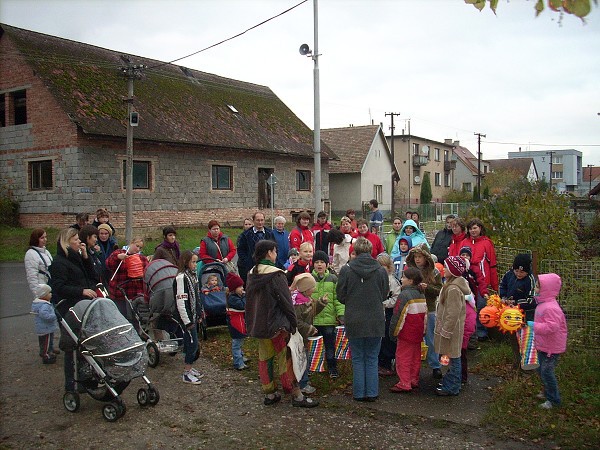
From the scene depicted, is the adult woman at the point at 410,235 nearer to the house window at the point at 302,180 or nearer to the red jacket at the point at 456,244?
the red jacket at the point at 456,244

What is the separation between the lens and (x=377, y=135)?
48312 mm

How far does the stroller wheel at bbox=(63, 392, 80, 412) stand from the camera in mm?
6039

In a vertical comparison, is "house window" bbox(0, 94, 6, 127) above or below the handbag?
above

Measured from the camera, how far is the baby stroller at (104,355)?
5906 mm

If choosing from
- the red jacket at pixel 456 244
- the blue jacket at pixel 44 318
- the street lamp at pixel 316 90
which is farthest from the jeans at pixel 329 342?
the street lamp at pixel 316 90

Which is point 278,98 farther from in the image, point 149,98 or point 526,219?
point 526,219

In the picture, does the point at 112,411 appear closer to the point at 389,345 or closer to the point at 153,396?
the point at 153,396

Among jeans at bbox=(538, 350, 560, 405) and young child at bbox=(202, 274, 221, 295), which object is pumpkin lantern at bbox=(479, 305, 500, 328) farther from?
young child at bbox=(202, 274, 221, 295)

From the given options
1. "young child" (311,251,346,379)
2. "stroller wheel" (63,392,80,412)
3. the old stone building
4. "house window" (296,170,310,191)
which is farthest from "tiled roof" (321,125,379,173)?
"stroller wheel" (63,392,80,412)

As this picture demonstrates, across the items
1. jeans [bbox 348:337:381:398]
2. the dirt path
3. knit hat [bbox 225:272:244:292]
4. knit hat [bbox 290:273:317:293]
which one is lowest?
the dirt path

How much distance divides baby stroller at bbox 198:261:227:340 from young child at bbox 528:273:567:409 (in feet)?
15.4

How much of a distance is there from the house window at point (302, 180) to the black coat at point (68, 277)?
2835cm

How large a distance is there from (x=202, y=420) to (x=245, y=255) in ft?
13.3

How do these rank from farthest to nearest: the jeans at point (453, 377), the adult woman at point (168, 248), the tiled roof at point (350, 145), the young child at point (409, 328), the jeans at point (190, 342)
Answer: the tiled roof at point (350, 145), the adult woman at point (168, 248), the jeans at point (190, 342), the young child at point (409, 328), the jeans at point (453, 377)
